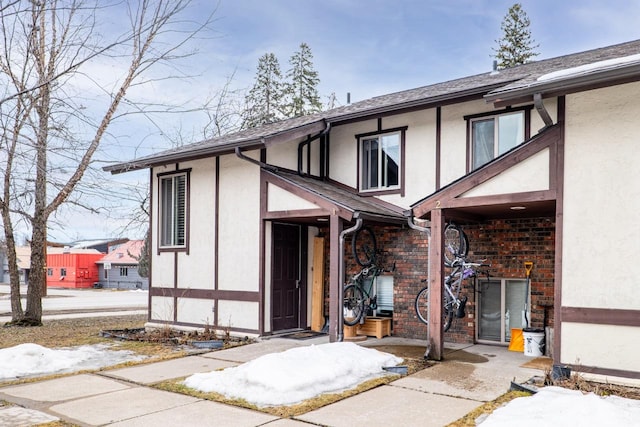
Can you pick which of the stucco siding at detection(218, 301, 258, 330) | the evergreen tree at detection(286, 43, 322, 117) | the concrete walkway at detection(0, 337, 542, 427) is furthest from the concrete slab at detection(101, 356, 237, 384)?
the evergreen tree at detection(286, 43, 322, 117)

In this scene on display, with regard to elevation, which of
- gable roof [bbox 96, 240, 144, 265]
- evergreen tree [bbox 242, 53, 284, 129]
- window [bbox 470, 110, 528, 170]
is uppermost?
evergreen tree [bbox 242, 53, 284, 129]

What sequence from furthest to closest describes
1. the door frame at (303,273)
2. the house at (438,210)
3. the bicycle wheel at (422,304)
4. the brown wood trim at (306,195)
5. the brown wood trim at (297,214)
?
the door frame at (303,273), the bicycle wheel at (422,304), the brown wood trim at (297,214), the brown wood trim at (306,195), the house at (438,210)

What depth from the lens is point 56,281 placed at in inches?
1718

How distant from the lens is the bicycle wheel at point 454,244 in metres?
9.12

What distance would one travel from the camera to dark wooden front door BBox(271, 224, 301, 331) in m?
10.6

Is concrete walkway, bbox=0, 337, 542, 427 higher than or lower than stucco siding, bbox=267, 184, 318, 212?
lower

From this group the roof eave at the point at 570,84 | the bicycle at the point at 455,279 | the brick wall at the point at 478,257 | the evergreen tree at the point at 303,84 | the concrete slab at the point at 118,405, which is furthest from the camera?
the evergreen tree at the point at 303,84

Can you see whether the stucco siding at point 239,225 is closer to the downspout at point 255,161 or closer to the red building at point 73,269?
the downspout at point 255,161

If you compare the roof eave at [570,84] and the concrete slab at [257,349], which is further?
the concrete slab at [257,349]

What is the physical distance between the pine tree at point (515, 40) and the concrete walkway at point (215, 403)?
72.2 feet

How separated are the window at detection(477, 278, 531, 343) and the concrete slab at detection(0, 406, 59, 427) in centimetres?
703

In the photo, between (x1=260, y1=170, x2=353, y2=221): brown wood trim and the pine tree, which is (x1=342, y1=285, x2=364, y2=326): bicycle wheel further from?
the pine tree

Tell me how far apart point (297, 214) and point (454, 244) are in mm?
2945

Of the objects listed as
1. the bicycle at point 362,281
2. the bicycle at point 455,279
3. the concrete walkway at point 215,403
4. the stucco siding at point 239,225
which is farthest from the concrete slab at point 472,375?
the stucco siding at point 239,225
